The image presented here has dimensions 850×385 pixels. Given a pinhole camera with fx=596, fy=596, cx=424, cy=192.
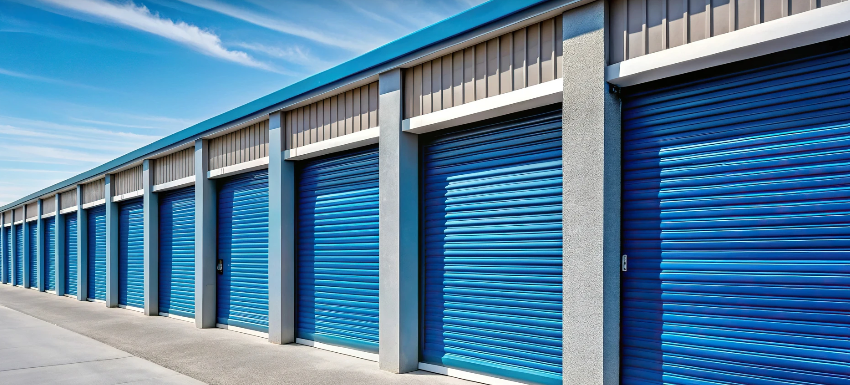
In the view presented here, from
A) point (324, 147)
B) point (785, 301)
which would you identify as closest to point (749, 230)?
point (785, 301)

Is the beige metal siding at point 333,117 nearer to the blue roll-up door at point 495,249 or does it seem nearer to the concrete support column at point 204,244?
the blue roll-up door at point 495,249

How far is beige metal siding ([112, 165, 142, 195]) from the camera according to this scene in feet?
57.0

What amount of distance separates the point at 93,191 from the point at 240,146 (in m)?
11.6

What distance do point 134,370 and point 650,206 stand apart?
7242 millimetres

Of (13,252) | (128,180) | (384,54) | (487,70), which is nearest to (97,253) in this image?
(128,180)

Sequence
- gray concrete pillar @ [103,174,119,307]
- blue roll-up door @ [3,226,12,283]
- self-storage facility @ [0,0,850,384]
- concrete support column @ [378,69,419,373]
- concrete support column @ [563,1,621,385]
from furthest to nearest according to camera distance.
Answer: blue roll-up door @ [3,226,12,283] → gray concrete pillar @ [103,174,119,307] → concrete support column @ [378,69,419,373] → concrete support column @ [563,1,621,385] → self-storage facility @ [0,0,850,384]

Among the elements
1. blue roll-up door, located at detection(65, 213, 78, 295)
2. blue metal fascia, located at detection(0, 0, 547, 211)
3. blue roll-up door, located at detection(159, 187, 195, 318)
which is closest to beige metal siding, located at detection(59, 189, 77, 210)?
blue roll-up door, located at detection(65, 213, 78, 295)

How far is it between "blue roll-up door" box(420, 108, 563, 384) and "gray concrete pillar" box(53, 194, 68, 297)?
21.2m

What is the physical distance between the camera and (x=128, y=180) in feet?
59.2

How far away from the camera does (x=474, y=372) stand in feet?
25.0

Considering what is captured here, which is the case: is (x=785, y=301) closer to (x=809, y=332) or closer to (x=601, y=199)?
(x=809, y=332)

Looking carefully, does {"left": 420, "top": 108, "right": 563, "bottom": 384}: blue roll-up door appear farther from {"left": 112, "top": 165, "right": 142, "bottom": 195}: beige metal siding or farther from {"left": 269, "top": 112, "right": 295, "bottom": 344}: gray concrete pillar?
{"left": 112, "top": 165, "right": 142, "bottom": 195}: beige metal siding

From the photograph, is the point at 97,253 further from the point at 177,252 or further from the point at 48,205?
the point at 48,205

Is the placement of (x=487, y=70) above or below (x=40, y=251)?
above
